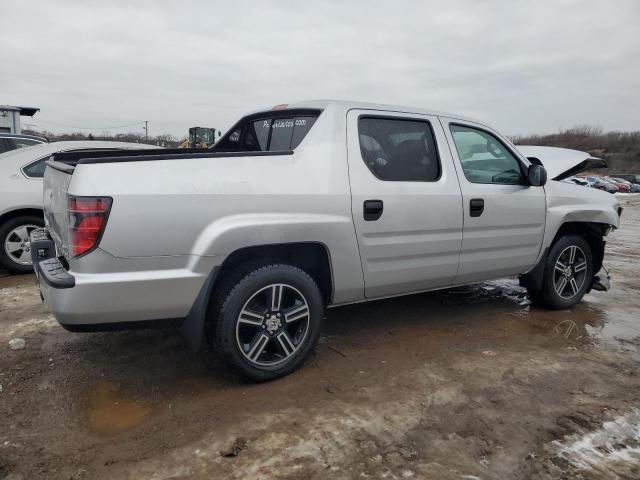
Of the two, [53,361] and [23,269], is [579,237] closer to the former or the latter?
[53,361]

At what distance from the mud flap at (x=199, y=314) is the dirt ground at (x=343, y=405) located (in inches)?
16.5

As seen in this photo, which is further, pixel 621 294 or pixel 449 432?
pixel 621 294

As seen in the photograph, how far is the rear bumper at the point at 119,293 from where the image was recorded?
2589 mm

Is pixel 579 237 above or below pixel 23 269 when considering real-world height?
above

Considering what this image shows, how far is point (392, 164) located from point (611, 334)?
2.58 m

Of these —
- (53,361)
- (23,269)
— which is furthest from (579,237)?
(23,269)

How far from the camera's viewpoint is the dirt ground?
237cm

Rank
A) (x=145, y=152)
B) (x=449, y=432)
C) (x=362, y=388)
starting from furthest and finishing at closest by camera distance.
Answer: (x=145, y=152) → (x=362, y=388) → (x=449, y=432)

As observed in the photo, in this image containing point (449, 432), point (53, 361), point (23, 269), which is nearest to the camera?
point (449, 432)

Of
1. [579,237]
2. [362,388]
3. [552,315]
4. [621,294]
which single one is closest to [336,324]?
[362,388]

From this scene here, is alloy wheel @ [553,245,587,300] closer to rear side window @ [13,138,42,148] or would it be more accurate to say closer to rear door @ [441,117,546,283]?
rear door @ [441,117,546,283]

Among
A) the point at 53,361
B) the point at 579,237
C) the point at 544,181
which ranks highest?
the point at 544,181

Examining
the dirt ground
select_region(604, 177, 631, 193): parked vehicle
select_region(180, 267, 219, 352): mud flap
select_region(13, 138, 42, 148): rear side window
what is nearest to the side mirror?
the dirt ground

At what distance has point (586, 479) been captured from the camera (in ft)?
7.55
